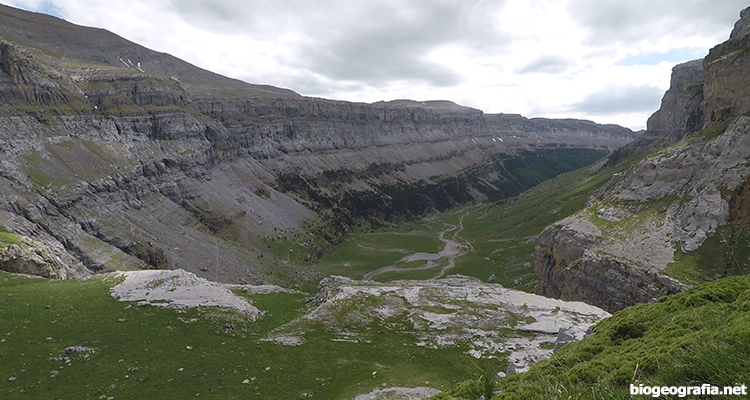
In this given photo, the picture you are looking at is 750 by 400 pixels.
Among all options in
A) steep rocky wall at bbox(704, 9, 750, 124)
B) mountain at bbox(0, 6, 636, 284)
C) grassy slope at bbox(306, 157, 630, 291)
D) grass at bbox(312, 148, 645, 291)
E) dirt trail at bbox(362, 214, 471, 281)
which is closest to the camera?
steep rocky wall at bbox(704, 9, 750, 124)

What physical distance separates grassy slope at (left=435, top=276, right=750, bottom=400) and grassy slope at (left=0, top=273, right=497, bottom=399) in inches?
539

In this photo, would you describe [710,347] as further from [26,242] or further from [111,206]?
[111,206]

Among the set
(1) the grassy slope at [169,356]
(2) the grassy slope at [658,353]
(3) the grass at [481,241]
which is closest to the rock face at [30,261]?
(1) the grassy slope at [169,356]

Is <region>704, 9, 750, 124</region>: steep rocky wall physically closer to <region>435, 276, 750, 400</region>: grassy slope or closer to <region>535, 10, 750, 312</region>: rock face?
<region>535, 10, 750, 312</region>: rock face

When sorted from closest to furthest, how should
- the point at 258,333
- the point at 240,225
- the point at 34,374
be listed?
the point at 34,374 → the point at 258,333 → the point at 240,225

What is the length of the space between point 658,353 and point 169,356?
2988 centimetres

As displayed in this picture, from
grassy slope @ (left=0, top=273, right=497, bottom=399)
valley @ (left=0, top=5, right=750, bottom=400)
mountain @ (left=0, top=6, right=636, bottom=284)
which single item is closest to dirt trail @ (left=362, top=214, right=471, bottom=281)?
valley @ (left=0, top=5, right=750, bottom=400)

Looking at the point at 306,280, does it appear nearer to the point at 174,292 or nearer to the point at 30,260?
the point at 174,292

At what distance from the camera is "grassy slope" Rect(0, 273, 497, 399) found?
79.3 ft

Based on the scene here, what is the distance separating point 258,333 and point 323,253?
85.3 m

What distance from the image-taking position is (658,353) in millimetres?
12250

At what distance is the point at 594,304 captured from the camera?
160 ft

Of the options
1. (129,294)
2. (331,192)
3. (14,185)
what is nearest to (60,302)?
(129,294)

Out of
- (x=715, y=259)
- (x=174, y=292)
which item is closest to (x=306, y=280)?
(x=174, y=292)
